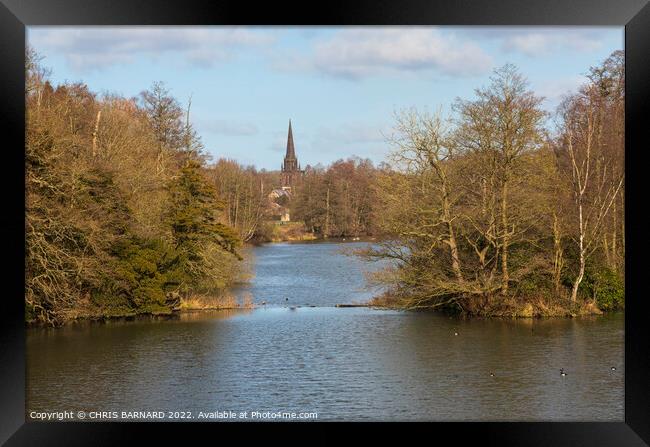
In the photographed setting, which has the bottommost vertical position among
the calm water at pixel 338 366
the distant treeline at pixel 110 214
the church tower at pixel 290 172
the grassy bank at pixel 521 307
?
the calm water at pixel 338 366

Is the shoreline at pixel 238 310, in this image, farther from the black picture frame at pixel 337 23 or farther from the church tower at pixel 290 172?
the church tower at pixel 290 172

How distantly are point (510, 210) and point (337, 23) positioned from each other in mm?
11401

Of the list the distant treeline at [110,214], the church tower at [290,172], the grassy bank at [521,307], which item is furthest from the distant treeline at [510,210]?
the church tower at [290,172]

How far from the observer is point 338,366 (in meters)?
12.0

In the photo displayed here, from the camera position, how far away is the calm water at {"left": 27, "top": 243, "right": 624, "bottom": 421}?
386 inches

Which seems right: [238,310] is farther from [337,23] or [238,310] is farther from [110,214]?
[337,23]

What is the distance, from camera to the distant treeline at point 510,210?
1638 cm

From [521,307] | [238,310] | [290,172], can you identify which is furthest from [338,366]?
[290,172]

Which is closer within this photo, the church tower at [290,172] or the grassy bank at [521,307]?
the grassy bank at [521,307]

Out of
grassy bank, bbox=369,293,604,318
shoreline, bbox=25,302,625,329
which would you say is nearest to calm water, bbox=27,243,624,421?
shoreline, bbox=25,302,625,329

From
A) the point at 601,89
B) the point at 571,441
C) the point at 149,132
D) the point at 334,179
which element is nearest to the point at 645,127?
the point at 571,441

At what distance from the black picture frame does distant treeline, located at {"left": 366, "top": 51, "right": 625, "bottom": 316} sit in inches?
385

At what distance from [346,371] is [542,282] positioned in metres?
7.04

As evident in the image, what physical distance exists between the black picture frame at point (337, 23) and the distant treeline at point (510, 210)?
9790mm
